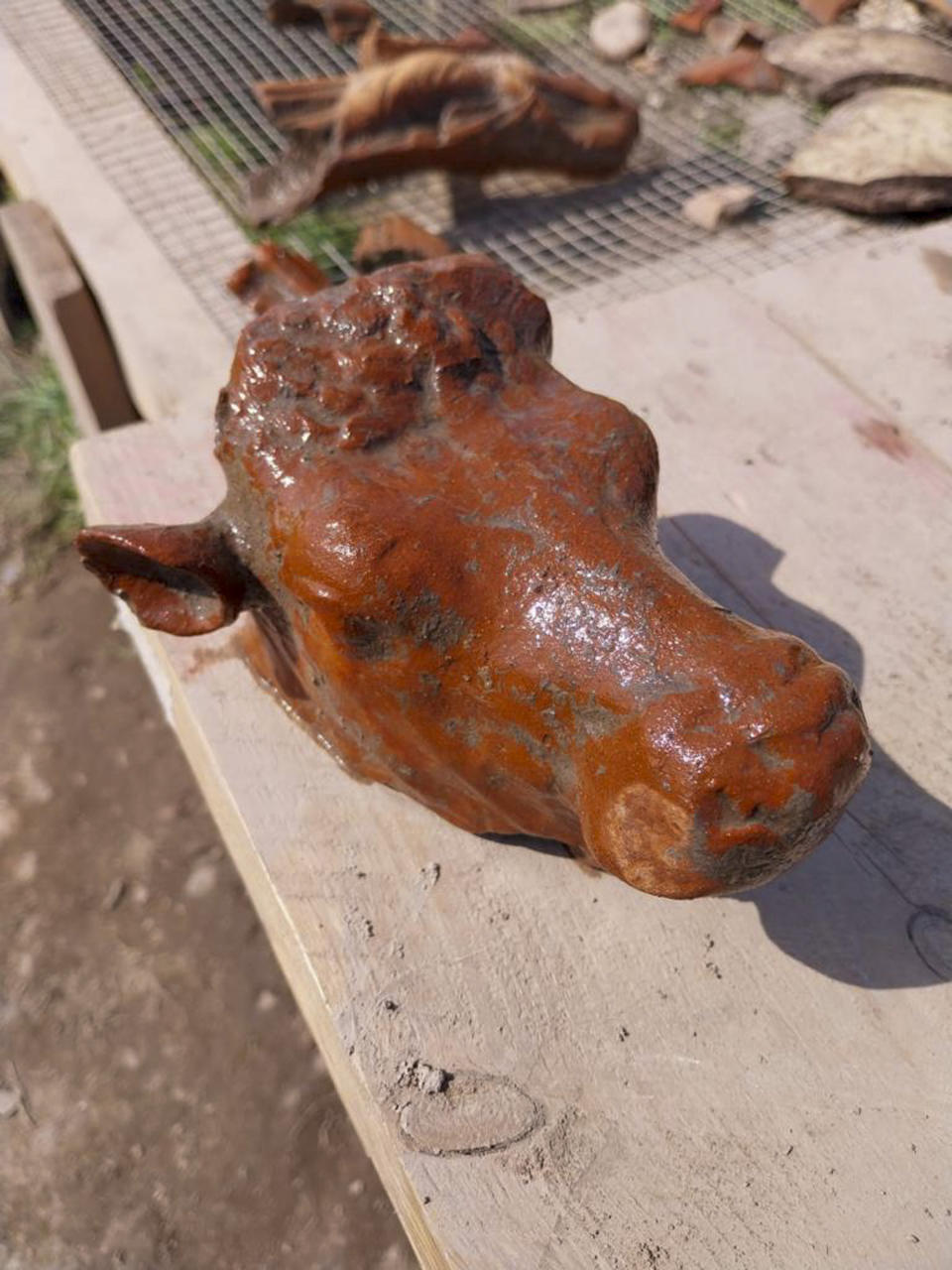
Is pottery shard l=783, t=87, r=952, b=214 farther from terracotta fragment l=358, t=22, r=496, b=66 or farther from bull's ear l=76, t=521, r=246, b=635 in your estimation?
bull's ear l=76, t=521, r=246, b=635

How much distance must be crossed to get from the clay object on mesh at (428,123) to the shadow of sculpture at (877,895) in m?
1.94

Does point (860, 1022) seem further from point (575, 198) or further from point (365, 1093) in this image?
point (575, 198)

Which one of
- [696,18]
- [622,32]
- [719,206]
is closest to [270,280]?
[719,206]

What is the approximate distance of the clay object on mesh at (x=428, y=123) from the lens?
293cm

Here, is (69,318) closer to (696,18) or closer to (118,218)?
(118,218)

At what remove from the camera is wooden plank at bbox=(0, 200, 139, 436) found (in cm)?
279

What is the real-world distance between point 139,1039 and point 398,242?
1.80 m

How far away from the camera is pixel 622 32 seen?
3.68m

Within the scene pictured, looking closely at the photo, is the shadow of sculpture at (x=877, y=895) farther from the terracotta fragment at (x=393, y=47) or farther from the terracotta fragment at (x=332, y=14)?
A: the terracotta fragment at (x=332, y=14)

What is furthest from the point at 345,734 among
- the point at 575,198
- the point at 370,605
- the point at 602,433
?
the point at 575,198

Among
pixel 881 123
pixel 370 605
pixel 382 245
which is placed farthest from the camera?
pixel 881 123

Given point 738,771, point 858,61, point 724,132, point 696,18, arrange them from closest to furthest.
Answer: point 738,771
point 858,61
point 724,132
point 696,18

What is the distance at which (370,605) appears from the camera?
47.2 inches

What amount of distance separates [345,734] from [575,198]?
2146mm
